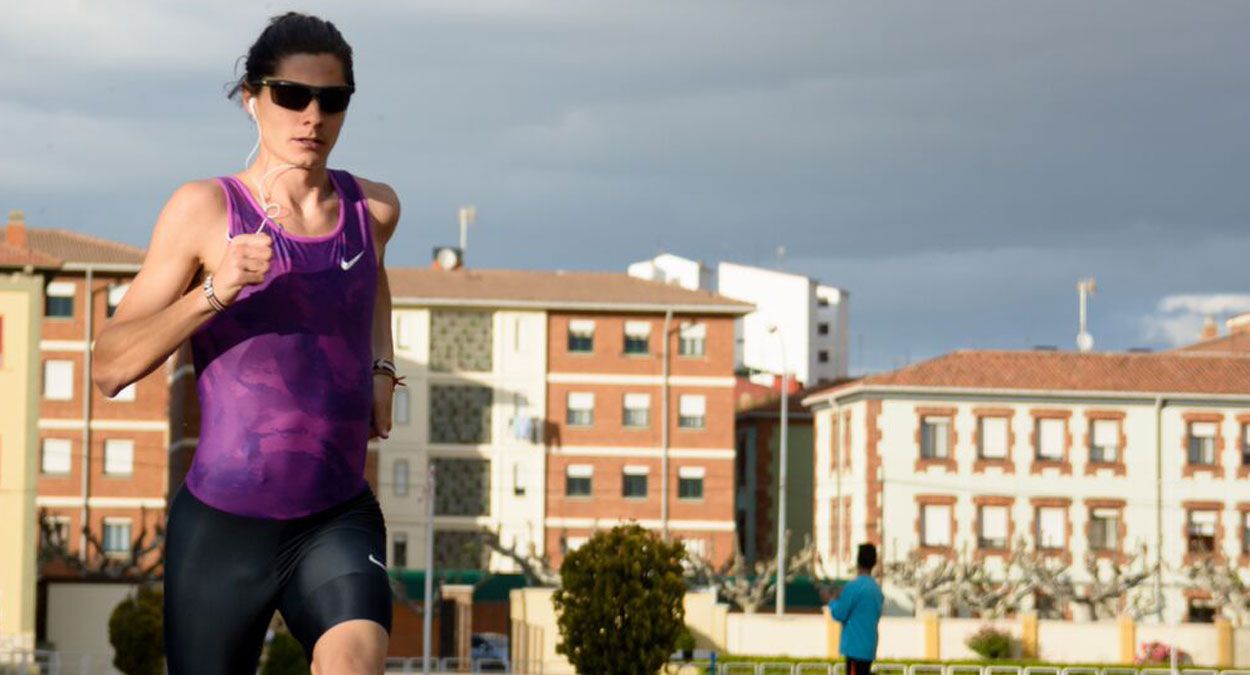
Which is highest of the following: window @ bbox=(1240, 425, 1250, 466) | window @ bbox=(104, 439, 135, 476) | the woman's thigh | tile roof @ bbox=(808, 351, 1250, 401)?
tile roof @ bbox=(808, 351, 1250, 401)

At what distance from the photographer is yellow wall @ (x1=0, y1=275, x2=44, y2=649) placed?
6325 cm

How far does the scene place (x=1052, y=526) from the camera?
86562 millimetres

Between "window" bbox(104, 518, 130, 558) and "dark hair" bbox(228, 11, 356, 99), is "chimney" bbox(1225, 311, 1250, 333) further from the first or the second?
"dark hair" bbox(228, 11, 356, 99)

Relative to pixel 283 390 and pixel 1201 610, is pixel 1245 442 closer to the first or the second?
pixel 1201 610

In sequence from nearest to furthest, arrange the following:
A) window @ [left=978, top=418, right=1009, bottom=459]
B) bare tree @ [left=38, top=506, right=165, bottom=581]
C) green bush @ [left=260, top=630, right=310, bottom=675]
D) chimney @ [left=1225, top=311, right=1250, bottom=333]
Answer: green bush @ [left=260, top=630, right=310, bottom=675]
bare tree @ [left=38, top=506, right=165, bottom=581]
window @ [left=978, top=418, right=1009, bottom=459]
chimney @ [left=1225, top=311, right=1250, bottom=333]

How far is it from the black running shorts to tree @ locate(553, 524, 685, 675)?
30.2 metres

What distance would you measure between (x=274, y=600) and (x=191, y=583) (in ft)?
0.61

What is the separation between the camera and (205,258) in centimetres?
527

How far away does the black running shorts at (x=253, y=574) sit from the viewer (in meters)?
5.18

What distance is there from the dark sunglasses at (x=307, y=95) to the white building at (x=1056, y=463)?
81.0 meters

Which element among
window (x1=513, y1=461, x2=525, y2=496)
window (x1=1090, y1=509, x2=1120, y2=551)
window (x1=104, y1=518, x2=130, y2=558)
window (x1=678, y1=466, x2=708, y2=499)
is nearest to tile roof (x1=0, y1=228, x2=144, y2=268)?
window (x1=104, y1=518, x2=130, y2=558)

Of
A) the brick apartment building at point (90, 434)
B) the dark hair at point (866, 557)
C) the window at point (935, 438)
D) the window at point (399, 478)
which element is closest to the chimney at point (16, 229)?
the brick apartment building at point (90, 434)

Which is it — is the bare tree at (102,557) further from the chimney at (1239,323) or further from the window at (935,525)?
the chimney at (1239,323)

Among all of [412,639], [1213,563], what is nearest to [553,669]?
[412,639]
